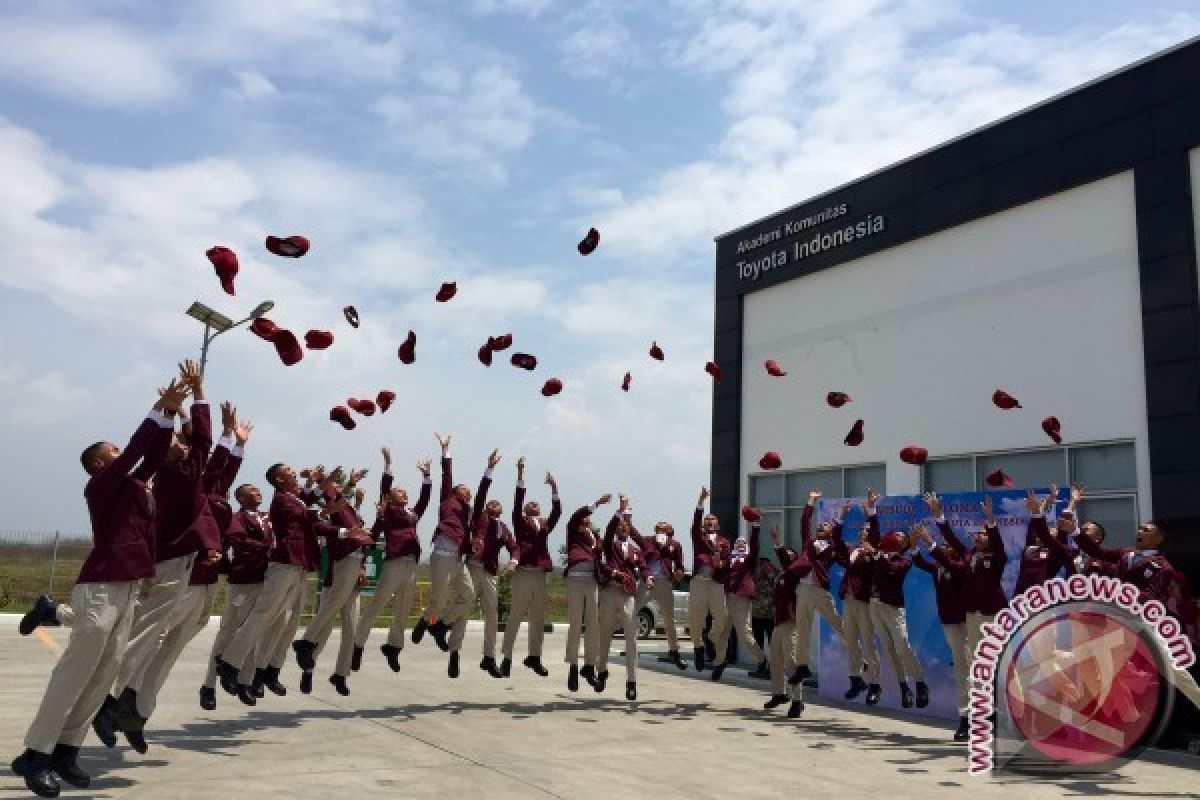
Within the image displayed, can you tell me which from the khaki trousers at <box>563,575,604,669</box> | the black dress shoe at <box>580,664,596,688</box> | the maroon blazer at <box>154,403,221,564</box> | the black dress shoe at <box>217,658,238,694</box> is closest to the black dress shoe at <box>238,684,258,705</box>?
the black dress shoe at <box>217,658,238,694</box>

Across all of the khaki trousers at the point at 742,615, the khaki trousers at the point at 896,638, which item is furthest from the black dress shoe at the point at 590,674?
the khaki trousers at the point at 896,638

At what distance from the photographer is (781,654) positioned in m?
13.5

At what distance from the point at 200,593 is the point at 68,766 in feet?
7.10

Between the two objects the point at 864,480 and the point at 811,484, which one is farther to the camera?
the point at 811,484

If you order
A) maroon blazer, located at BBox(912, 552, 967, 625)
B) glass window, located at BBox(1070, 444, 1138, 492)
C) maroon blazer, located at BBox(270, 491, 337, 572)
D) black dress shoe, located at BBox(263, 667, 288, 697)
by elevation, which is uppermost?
glass window, located at BBox(1070, 444, 1138, 492)

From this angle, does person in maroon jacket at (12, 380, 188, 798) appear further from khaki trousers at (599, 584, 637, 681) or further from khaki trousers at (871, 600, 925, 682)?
khaki trousers at (871, 600, 925, 682)

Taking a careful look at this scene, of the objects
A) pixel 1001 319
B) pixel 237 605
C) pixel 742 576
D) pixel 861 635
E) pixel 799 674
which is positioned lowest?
pixel 799 674

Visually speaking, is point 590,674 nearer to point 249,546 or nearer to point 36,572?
point 249,546

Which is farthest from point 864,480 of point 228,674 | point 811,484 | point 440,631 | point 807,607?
point 228,674

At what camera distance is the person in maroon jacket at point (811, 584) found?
13234 millimetres

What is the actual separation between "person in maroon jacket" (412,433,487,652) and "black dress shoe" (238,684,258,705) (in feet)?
8.84

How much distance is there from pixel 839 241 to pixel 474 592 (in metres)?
10.7

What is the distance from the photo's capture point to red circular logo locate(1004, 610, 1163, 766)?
11164mm

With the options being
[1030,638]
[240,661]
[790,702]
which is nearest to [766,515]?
[790,702]
